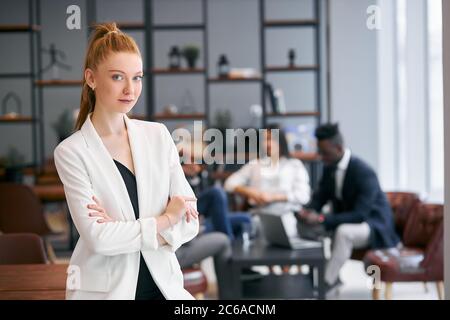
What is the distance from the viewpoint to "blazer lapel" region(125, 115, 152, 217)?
164 centimetres

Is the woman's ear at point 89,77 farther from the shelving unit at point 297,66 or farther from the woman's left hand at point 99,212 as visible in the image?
the shelving unit at point 297,66

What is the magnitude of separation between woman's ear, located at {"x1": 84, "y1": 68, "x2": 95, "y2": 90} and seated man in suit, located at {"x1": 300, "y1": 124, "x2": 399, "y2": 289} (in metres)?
3.67

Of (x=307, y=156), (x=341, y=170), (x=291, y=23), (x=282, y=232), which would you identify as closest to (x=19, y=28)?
(x=291, y=23)

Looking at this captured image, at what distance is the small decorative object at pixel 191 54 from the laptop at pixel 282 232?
355 centimetres

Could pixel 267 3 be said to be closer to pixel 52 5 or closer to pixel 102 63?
pixel 52 5

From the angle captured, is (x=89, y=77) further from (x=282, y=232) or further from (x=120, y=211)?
(x=282, y=232)

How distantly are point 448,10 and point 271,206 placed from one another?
13.0 ft

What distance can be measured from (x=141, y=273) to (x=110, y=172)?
236 mm

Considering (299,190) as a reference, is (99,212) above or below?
above

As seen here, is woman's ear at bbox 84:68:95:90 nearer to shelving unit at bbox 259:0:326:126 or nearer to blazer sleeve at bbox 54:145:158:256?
blazer sleeve at bbox 54:145:158:256

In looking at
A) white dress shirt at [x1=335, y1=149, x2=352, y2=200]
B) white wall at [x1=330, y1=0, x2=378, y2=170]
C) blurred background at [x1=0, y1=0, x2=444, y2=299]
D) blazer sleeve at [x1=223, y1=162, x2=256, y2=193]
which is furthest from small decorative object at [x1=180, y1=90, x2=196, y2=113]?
white dress shirt at [x1=335, y1=149, x2=352, y2=200]

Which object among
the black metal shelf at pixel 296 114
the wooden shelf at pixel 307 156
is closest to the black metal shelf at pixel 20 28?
the black metal shelf at pixel 296 114

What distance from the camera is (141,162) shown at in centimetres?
166

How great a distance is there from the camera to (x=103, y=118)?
1675mm
